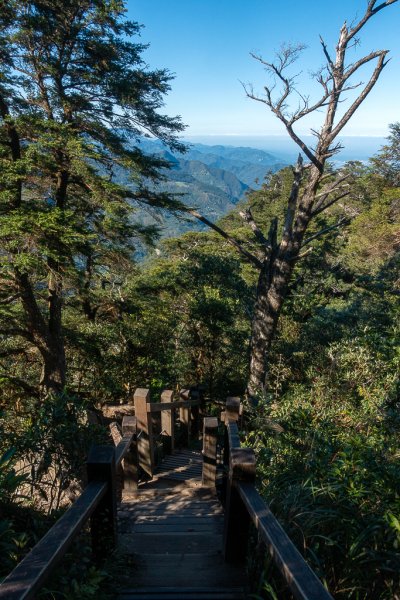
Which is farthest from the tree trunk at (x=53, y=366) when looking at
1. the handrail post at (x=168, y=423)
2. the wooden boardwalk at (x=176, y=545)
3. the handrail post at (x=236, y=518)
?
the handrail post at (x=236, y=518)

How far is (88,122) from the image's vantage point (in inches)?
344

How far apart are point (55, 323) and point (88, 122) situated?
4.71 metres

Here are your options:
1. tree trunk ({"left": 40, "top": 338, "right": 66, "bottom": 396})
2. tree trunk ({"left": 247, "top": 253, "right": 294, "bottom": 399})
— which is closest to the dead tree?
tree trunk ({"left": 247, "top": 253, "right": 294, "bottom": 399})

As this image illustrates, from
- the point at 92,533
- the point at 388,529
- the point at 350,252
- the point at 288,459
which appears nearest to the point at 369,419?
the point at 288,459

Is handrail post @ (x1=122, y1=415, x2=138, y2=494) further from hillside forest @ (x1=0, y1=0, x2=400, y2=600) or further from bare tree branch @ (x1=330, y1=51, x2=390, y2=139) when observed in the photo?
bare tree branch @ (x1=330, y1=51, x2=390, y2=139)

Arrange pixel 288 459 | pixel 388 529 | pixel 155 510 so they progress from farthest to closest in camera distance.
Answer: pixel 155 510, pixel 288 459, pixel 388 529

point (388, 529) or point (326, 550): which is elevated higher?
point (388, 529)

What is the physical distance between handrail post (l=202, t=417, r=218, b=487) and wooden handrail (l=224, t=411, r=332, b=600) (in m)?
1.22

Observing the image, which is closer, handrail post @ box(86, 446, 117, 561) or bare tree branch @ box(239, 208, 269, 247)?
handrail post @ box(86, 446, 117, 561)

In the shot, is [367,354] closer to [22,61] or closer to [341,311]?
[341,311]

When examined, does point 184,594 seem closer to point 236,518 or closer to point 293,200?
point 236,518

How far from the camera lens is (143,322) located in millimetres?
10828

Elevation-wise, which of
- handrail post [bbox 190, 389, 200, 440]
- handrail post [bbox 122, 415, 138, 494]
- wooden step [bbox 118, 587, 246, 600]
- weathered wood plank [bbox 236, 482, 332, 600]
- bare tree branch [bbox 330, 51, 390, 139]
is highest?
bare tree branch [bbox 330, 51, 390, 139]

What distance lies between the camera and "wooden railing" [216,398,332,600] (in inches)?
57.9
